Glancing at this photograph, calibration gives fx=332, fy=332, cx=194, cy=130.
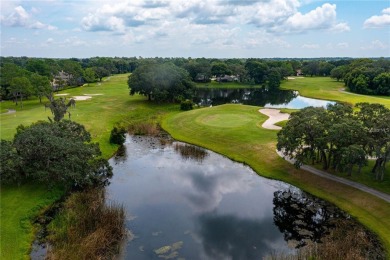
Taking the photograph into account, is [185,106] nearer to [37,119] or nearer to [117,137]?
[117,137]

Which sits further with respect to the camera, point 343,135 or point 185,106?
point 185,106

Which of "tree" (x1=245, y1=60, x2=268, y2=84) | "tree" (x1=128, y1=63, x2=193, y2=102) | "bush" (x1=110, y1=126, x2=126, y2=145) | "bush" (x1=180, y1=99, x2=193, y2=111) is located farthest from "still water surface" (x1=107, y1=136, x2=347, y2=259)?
"tree" (x1=245, y1=60, x2=268, y2=84)

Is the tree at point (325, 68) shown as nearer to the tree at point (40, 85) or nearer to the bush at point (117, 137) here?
the tree at point (40, 85)

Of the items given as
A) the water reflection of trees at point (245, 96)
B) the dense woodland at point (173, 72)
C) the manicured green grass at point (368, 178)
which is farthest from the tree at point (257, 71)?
the manicured green grass at point (368, 178)

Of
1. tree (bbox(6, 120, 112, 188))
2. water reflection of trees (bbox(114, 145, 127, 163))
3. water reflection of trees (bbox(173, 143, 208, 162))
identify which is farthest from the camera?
water reflection of trees (bbox(173, 143, 208, 162))

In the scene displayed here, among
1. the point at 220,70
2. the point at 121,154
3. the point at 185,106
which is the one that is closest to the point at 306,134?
the point at 121,154

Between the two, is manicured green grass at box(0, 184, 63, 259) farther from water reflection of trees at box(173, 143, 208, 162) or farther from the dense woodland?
the dense woodland
